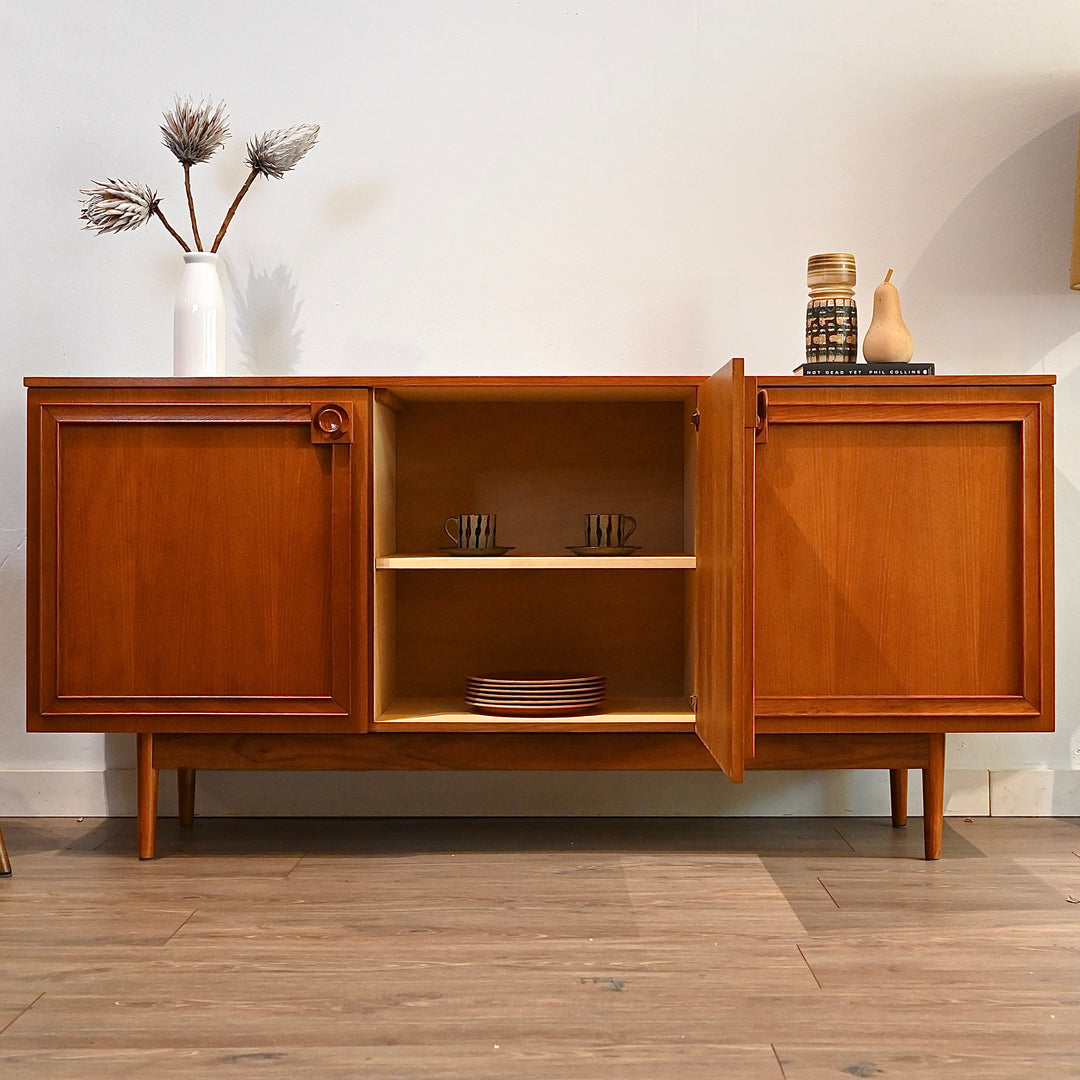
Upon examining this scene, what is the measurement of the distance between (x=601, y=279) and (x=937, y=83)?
2.54 ft

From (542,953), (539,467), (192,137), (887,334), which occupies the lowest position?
(542,953)

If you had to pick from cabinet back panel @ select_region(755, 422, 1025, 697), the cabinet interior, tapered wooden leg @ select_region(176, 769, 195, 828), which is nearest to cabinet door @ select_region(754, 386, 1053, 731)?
cabinet back panel @ select_region(755, 422, 1025, 697)

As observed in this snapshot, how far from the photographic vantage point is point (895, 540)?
5.67ft

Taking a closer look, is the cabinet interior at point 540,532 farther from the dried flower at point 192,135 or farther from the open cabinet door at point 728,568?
the dried flower at point 192,135

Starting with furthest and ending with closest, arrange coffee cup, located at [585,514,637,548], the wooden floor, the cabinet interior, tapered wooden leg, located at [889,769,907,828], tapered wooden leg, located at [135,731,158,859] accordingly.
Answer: the cabinet interior
tapered wooden leg, located at [889,769,907,828]
coffee cup, located at [585,514,637,548]
tapered wooden leg, located at [135,731,158,859]
the wooden floor

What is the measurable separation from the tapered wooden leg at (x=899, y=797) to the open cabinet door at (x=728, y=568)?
50 cm

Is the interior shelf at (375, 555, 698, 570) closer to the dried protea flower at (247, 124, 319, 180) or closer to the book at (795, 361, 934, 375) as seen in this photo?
the book at (795, 361, 934, 375)

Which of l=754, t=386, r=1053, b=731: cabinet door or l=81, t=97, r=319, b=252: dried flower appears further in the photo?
l=81, t=97, r=319, b=252: dried flower

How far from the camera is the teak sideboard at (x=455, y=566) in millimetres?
1729

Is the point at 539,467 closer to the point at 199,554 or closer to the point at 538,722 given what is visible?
the point at 538,722

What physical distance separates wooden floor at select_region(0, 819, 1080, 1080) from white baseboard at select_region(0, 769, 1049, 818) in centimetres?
8

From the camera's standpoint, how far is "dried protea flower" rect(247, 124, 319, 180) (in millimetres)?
1975

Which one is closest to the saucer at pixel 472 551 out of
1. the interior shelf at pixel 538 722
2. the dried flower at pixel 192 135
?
the interior shelf at pixel 538 722

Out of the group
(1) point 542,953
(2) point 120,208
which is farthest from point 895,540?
(2) point 120,208
